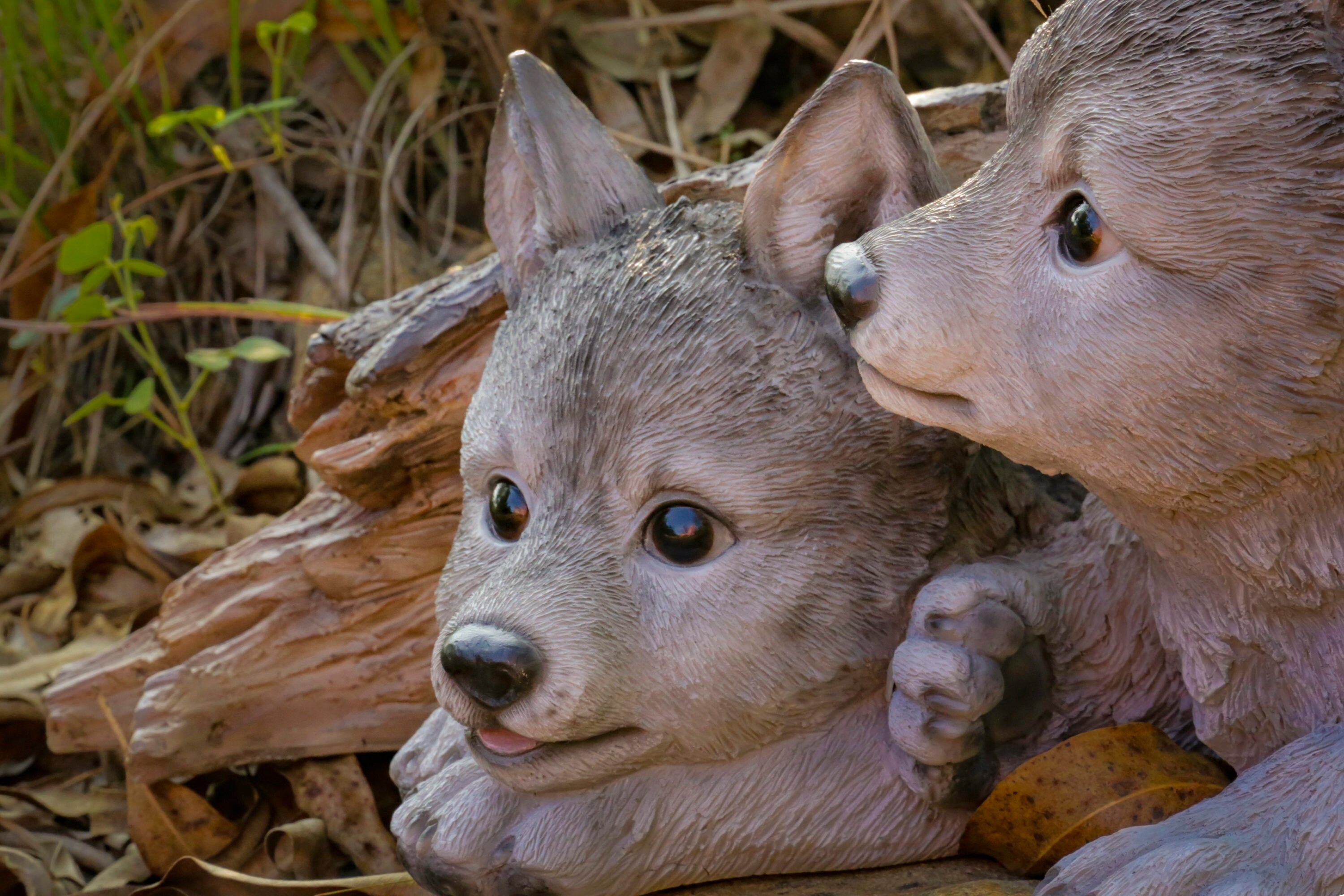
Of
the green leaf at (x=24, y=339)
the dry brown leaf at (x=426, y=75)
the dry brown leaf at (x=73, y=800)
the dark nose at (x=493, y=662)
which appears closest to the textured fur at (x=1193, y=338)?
the dark nose at (x=493, y=662)

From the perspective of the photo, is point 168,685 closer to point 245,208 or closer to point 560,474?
point 560,474

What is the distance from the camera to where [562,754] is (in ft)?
4.81

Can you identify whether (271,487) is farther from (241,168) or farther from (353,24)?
(353,24)

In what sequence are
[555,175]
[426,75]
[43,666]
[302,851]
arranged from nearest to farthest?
[555,175] < [302,851] < [43,666] < [426,75]

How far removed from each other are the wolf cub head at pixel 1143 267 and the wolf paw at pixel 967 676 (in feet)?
0.68

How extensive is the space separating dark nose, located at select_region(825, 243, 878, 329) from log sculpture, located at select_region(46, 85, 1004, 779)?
31.8 inches

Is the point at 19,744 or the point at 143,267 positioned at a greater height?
the point at 143,267

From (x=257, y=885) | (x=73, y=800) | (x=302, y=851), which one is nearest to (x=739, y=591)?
(x=257, y=885)

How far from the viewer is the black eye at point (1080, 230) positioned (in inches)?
45.9

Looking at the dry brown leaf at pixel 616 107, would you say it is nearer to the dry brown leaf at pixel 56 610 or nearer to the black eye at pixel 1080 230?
the dry brown leaf at pixel 56 610

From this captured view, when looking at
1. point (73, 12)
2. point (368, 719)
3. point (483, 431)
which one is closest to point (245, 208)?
point (73, 12)

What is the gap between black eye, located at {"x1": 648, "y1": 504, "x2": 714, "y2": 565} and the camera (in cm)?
144

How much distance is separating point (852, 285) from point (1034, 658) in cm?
52

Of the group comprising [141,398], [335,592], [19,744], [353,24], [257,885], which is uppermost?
[353,24]
